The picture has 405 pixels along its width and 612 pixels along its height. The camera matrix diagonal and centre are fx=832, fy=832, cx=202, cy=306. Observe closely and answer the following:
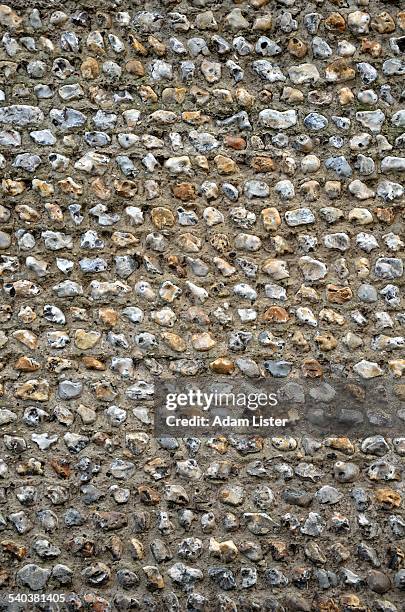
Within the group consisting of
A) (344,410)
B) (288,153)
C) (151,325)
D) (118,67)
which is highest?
(118,67)

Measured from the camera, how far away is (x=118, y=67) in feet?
9.48

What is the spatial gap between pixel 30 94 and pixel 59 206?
16.2 inches

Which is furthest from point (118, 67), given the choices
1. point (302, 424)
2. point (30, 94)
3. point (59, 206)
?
point (302, 424)

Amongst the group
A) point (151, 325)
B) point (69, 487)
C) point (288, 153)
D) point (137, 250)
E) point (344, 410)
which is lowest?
point (69, 487)

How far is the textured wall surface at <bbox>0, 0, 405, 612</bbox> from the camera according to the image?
2.70 metres

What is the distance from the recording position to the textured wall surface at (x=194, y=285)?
2703 millimetres

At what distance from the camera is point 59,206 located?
285cm

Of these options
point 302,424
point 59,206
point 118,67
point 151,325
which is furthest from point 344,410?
point 118,67

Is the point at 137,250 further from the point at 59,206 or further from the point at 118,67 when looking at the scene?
the point at 118,67

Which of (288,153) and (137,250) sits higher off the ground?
(288,153)

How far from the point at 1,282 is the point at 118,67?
85cm

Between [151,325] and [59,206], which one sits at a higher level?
[59,206]

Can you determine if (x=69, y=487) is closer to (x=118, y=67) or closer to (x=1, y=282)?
(x=1, y=282)

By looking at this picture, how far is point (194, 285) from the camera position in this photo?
2.81 meters
